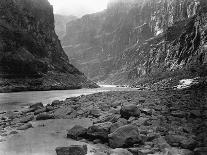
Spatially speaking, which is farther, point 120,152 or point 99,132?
point 99,132

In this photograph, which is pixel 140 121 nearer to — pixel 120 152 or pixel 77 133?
pixel 77 133

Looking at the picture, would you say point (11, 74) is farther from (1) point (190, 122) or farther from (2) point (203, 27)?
(1) point (190, 122)

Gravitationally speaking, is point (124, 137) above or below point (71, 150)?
above

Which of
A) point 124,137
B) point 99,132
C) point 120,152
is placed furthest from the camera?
point 99,132

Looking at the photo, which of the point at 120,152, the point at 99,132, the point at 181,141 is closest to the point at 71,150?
the point at 120,152

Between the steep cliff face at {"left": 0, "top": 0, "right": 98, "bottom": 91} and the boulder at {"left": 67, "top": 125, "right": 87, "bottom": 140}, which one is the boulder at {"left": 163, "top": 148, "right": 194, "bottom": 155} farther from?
the steep cliff face at {"left": 0, "top": 0, "right": 98, "bottom": 91}

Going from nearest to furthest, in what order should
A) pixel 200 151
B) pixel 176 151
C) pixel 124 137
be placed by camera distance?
pixel 200 151, pixel 176 151, pixel 124 137

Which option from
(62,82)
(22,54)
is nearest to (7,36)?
(22,54)

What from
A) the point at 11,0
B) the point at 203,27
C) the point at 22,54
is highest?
the point at 11,0
